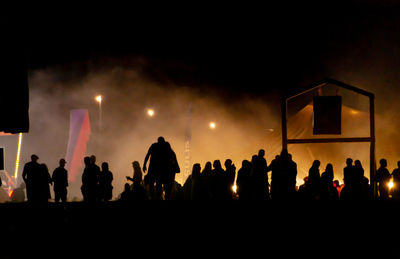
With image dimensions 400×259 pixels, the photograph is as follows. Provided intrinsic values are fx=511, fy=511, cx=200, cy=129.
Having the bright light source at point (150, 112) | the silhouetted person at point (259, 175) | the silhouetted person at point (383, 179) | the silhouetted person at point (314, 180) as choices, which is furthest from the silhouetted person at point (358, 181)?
the bright light source at point (150, 112)

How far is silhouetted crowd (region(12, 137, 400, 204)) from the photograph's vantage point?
42.2ft

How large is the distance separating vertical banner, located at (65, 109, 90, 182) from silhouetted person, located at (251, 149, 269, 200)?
2037cm

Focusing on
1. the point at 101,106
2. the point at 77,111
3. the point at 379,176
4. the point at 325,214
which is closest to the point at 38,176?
the point at 325,214

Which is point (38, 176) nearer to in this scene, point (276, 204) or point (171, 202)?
point (171, 202)

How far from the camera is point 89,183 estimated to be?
13.9 metres

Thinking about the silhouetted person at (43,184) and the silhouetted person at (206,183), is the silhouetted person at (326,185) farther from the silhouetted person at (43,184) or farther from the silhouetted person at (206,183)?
the silhouetted person at (43,184)

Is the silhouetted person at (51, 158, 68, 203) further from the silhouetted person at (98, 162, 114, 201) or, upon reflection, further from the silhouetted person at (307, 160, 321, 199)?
the silhouetted person at (307, 160, 321, 199)

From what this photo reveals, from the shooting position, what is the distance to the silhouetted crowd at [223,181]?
42.2 ft

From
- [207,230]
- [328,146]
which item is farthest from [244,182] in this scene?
[328,146]

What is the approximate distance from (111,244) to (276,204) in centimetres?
339

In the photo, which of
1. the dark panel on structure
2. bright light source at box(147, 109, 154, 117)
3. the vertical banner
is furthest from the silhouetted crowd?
bright light source at box(147, 109, 154, 117)

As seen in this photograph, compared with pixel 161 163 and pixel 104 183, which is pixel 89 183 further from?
pixel 161 163

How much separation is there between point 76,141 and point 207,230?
2371cm

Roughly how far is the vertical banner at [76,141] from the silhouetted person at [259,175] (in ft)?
66.8
